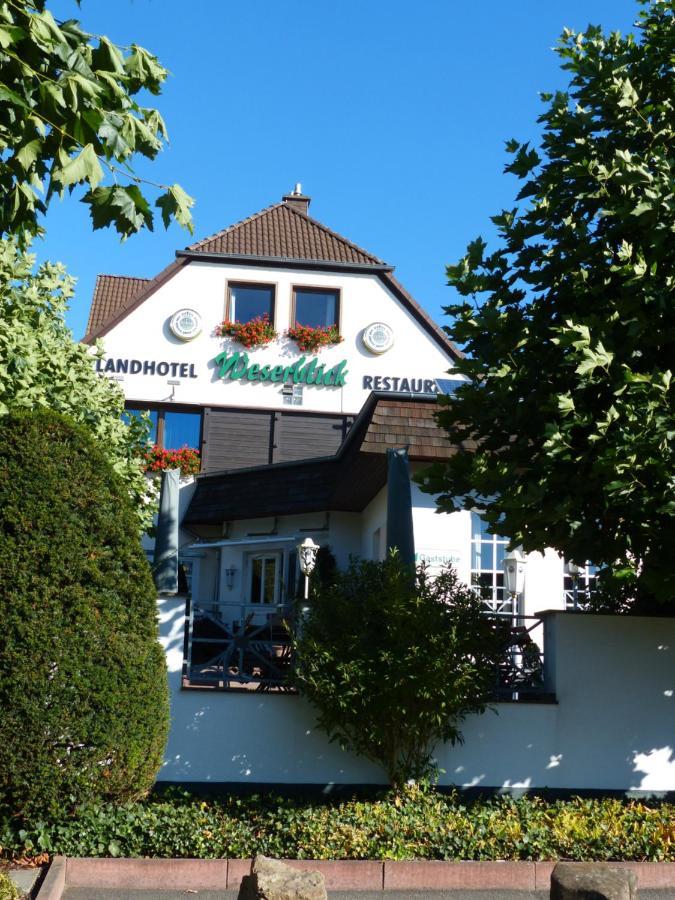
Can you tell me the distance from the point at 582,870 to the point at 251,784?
510cm

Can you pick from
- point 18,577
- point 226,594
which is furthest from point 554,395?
point 226,594

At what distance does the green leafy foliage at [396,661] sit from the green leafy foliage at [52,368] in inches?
131

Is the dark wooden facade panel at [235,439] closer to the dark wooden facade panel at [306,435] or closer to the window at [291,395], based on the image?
the dark wooden facade panel at [306,435]

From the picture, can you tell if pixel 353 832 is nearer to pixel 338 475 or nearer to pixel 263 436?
pixel 338 475

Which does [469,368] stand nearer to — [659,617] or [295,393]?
[659,617]

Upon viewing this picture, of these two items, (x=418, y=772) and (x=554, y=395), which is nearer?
(x=554, y=395)

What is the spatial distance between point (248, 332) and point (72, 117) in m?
18.7

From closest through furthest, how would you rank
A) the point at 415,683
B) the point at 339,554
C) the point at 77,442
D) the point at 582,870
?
1. the point at 582,870
2. the point at 77,442
3. the point at 415,683
4. the point at 339,554

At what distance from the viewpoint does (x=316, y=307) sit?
2542 centimetres

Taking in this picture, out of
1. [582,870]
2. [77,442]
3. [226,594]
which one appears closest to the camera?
[582,870]

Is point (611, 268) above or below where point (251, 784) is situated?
above

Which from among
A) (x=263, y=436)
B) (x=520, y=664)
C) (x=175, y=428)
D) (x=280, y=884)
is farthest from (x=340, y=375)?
(x=280, y=884)

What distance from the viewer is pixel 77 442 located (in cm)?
796

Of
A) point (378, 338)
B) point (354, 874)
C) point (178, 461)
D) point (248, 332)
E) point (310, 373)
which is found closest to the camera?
point (354, 874)
